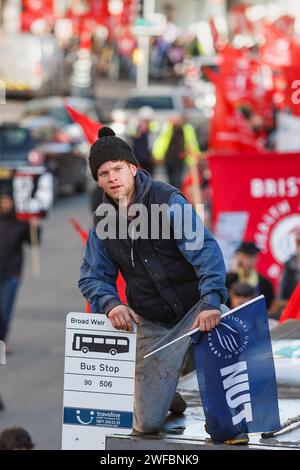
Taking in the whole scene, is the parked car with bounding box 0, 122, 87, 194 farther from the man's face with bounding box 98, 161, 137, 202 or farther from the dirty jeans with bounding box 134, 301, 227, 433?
the man's face with bounding box 98, 161, 137, 202

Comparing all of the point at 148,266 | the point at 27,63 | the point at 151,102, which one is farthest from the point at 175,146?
the point at 148,266

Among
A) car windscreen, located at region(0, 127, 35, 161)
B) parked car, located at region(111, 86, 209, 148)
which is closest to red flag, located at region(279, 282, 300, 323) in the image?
car windscreen, located at region(0, 127, 35, 161)

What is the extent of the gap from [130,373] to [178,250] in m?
0.71

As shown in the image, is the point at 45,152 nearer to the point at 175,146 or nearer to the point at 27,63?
the point at 175,146

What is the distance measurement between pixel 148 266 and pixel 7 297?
27.9 feet

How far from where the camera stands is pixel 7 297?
48.3 ft

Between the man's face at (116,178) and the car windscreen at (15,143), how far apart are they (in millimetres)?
20198

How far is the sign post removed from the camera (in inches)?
230

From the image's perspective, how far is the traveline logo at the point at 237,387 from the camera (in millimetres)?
5922

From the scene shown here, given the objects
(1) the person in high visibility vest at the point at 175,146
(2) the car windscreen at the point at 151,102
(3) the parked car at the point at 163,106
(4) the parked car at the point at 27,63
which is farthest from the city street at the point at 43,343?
(4) the parked car at the point at 27,63

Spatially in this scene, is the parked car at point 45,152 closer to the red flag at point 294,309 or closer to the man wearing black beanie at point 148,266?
the red flag at point 294,309

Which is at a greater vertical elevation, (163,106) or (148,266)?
(163,106)

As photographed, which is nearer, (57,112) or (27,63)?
(57,112)

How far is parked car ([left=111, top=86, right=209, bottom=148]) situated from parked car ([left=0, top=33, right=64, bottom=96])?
25.8 ft
